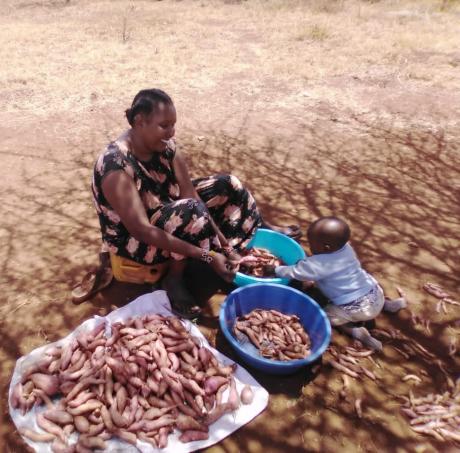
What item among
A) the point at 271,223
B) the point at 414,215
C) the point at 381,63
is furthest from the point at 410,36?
the point at 271,223

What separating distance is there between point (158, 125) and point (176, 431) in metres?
1.60

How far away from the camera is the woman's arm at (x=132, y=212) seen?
241 cm

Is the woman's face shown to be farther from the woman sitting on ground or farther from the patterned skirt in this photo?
the patterned skirt

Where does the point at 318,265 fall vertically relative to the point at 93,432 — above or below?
above

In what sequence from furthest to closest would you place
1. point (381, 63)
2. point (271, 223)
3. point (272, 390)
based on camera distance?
1. point (381, 63)
2. point (271, 223)
3. point (272, 390)

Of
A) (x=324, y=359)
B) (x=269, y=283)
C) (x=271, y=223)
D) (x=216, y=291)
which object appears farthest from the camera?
(x=271, y=223)

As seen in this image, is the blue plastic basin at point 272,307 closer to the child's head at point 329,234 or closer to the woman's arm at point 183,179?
the child's head at point 329,234

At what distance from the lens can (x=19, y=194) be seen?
407 cm

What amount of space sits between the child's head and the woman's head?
1.03 m

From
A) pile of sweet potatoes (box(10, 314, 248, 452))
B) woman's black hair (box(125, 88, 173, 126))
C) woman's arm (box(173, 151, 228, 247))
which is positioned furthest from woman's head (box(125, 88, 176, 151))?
pile of sweet potatoes (box(10, 314, 248, 452))

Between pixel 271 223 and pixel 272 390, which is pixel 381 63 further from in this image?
pixel 272 390

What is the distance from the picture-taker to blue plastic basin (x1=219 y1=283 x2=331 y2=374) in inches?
90.1

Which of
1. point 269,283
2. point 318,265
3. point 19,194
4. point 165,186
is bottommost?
point 19,194

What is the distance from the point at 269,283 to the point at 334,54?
7.24 meters
